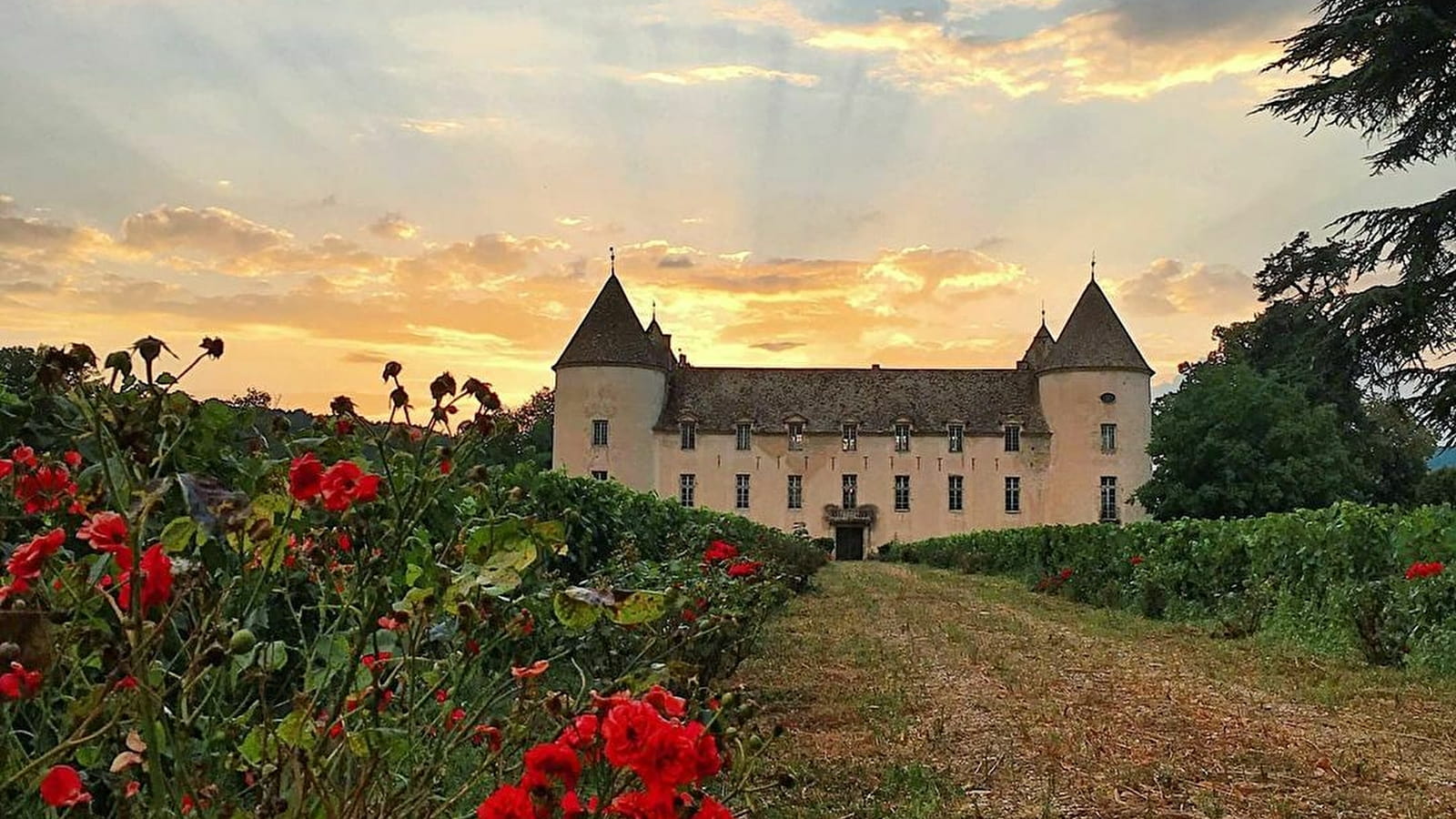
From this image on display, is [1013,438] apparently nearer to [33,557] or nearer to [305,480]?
[305,480]

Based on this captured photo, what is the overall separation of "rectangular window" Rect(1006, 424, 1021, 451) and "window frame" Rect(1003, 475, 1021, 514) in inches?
42.8

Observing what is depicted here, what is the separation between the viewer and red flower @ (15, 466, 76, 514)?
2.38 meters

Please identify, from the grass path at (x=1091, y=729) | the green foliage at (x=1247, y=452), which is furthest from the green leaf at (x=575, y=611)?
the green foliage at (x=1247, y=452)

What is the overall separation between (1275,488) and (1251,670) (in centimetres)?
2313

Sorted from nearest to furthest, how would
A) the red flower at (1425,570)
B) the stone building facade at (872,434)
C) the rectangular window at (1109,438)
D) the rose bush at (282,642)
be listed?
the rose bush at (282,642) → the red flower at (1425,570) → the rectangular window at (1109,438) → the stone building facade at (872,434)

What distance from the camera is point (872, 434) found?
46.7 m

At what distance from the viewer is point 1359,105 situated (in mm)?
16141

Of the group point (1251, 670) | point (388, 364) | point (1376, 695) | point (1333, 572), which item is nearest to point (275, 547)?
point (388, 364)

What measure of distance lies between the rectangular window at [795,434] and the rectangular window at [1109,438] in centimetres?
1139

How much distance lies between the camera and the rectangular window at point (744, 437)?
46.6 meters

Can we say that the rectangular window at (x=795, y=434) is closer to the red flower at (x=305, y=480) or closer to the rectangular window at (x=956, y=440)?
the rectangular window at (x=956, y=440)

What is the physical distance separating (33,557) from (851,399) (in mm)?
46823

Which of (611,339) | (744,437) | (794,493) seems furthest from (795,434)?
(611,339)

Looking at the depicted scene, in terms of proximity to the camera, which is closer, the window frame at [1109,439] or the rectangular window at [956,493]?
the window frame at [1109,439]
